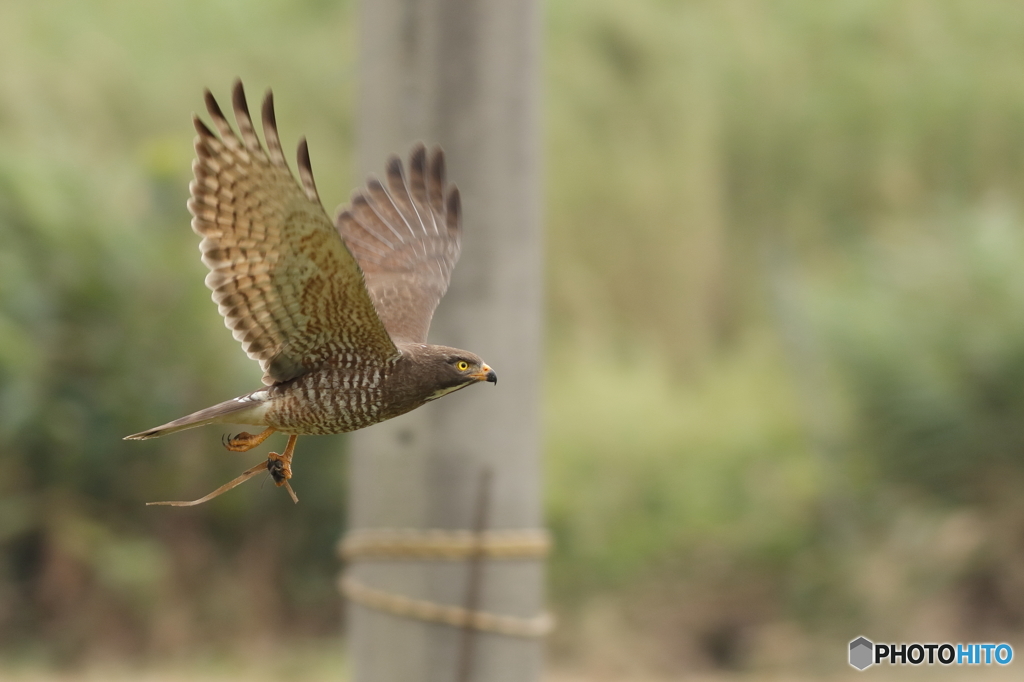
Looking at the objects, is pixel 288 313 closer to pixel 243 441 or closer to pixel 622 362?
pixel 243 441

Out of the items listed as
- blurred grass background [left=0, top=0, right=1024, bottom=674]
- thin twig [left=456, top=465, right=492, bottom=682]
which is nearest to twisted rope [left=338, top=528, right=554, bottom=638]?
thin twig [left=456, top=465, right=492, bottom=682]

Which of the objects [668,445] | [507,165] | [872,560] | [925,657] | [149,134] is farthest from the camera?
[149,134]

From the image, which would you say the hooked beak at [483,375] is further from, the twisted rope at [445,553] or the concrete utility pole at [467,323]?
the twisted rope at [445,553]

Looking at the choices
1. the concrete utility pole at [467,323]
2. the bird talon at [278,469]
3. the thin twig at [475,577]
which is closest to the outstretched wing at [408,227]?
the concrete utility pole at [467,323]

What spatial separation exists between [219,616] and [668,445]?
2318 millimetres

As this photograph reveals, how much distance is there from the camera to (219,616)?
5219 millimetres

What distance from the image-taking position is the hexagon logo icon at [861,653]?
4.52 m

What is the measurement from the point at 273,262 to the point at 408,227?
707 millimetres

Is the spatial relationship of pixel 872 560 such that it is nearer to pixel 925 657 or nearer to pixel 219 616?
pixel 925 657

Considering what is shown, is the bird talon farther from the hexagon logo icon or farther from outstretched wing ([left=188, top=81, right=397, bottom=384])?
the hexagon logo icon

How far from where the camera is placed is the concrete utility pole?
7.96 feet

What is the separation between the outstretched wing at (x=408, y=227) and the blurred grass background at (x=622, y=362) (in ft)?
9.47

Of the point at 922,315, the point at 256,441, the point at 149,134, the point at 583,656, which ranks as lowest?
the point at 583,656

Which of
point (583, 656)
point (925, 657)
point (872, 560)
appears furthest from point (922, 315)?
point (583, 656)
